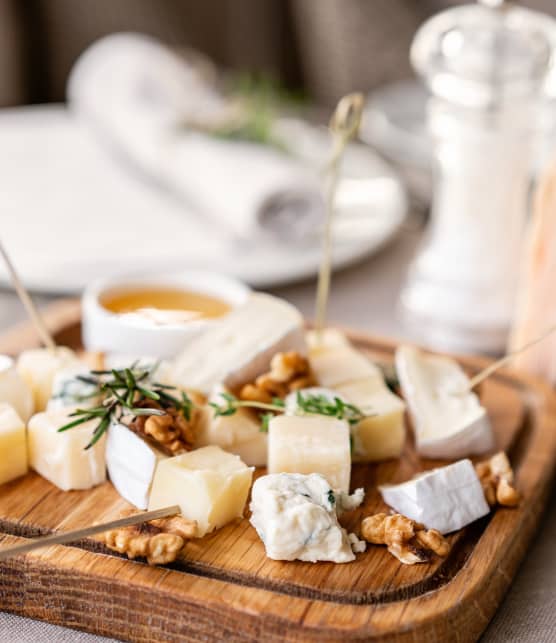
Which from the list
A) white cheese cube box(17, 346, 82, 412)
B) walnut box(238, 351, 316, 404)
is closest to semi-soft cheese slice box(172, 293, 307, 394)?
walnut box(238, 351, 316, 404)

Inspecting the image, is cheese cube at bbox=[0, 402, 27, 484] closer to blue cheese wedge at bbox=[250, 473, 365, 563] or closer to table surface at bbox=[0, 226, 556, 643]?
table surface at bbox=[0, 226, 556, 643]


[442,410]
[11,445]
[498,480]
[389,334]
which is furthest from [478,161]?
[11,445]

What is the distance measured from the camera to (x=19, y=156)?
2.39 m

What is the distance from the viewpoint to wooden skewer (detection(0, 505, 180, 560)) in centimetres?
94

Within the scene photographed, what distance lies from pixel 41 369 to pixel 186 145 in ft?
3.50

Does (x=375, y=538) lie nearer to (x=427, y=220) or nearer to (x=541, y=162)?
(x=541, y=162)

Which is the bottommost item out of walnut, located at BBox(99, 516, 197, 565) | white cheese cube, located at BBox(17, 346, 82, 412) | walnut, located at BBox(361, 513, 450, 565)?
walnut, located at BBox(361, 513, 450, 565)

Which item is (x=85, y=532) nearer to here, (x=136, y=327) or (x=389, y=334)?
(x=136, y=327)

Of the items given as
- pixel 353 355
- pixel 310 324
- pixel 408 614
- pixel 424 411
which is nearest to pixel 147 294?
pixel 310 324

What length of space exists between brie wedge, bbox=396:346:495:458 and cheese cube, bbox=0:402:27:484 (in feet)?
1.56

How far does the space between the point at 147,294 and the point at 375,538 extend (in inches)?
24.8

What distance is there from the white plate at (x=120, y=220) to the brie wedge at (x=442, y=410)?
592mm

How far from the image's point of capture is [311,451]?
1102mm

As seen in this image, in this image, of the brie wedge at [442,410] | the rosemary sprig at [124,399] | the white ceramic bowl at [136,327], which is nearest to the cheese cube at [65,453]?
the rosemary sprig at [124,399]
